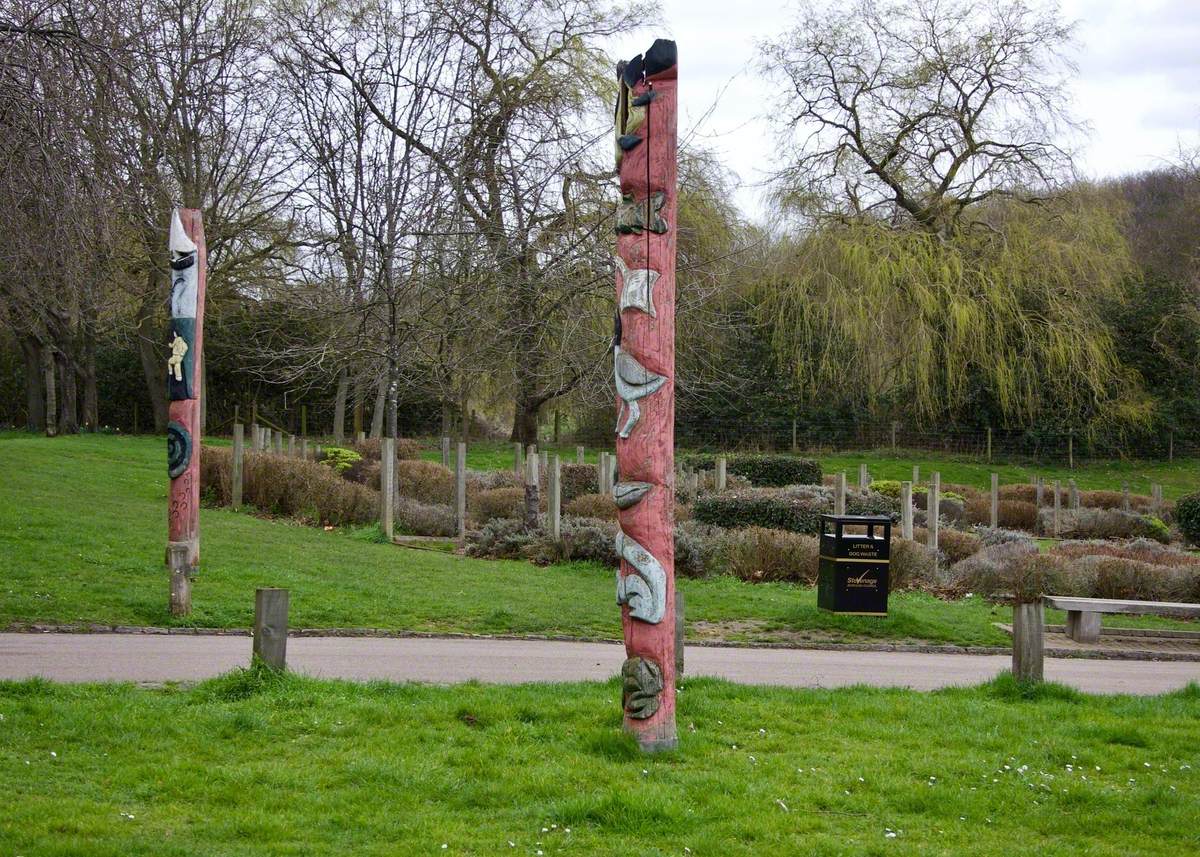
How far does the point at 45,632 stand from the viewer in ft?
34.8

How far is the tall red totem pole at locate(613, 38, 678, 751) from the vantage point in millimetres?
6762

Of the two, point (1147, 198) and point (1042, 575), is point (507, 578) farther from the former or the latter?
point (1147, 198)

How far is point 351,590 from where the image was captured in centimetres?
1359

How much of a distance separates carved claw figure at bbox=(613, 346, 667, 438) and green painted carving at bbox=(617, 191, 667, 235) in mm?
741

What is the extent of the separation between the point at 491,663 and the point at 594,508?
10359 millimetres

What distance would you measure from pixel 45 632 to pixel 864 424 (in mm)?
31801

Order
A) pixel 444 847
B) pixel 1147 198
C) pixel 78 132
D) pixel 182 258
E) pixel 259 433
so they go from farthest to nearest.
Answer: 1. pixel 1147 198
2. pixel 259 433
3. pixel 182 258
4. pixel 78 132
5. pixel 444 847

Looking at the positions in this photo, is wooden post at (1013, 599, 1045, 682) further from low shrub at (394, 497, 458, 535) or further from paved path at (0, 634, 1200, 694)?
low shrub at (394, 497, 458, 535)

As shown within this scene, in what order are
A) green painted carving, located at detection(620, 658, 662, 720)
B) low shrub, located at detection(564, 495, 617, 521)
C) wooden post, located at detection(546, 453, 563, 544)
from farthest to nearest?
low shrub, located at detection(564, 495, 617, 521) → wooden post, located at detection(546, 453, 563, 544) → green painted carving, located at detection(620, 658, 662, 720)

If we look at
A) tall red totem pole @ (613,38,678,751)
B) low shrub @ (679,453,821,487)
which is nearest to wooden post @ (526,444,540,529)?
low shrub @ (679,453,821,487)

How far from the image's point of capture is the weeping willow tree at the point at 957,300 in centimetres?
2977

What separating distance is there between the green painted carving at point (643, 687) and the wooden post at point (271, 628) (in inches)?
99.5

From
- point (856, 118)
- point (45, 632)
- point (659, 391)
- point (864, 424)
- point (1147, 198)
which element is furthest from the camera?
point (1147, 198)

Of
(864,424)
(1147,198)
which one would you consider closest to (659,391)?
(864,424)
